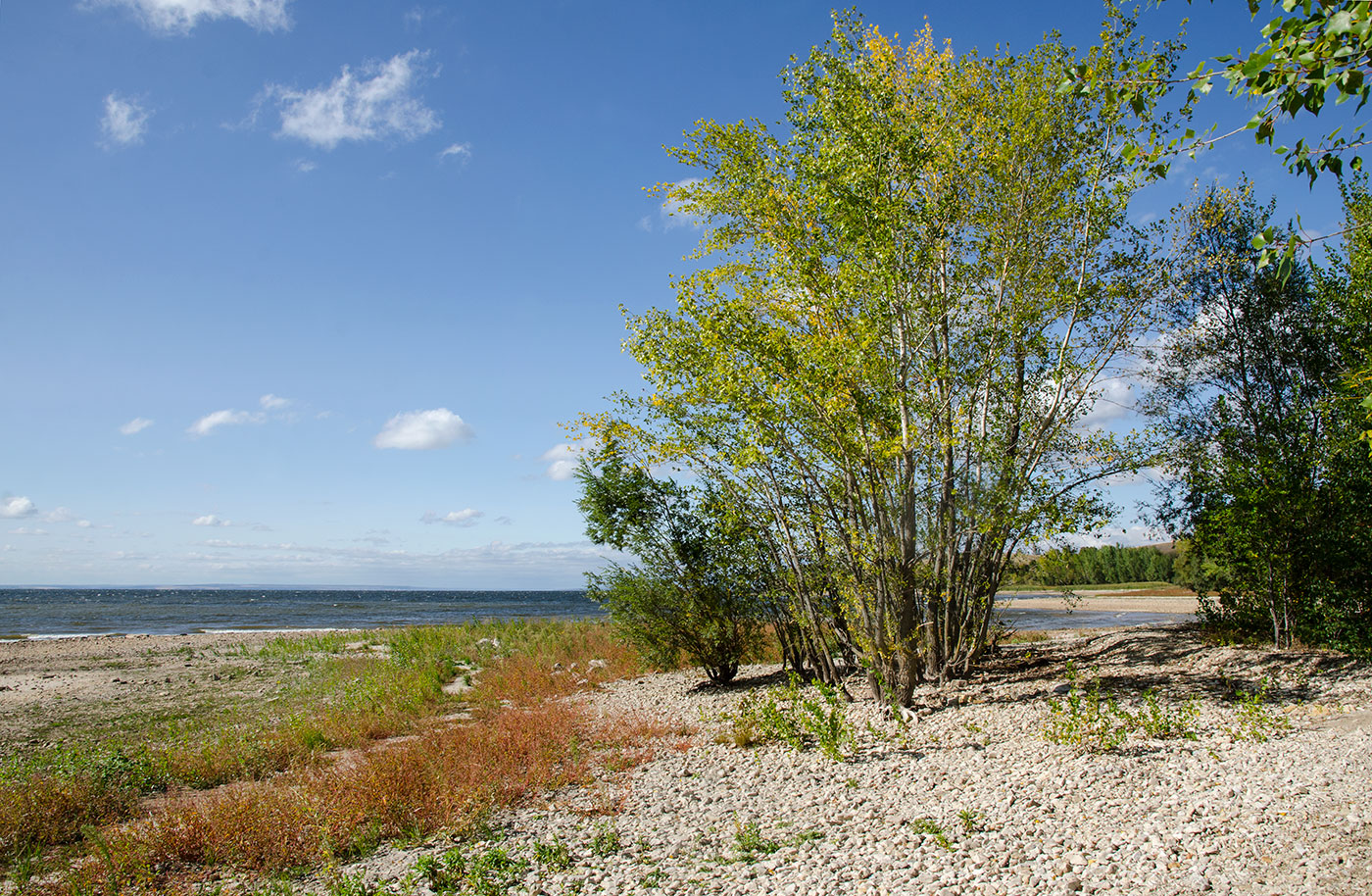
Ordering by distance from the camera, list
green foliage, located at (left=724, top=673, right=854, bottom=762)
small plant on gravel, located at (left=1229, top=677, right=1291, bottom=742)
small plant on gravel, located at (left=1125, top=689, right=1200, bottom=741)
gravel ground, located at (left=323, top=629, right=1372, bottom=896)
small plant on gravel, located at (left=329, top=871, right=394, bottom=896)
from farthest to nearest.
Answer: green foliage, located at (left=724, top=673, right=854, bottom=762) → small plant on gravel, located at (left=1125, top=689, right=1200, bottom=741) → small plant on gravel, located at (left=1229, top=677, right=1291, bottom=742) → small plant on gravel, located at (left=329, top=871, right=394, bottom=896) → gravel ground, located at (left=323, top=629, right=1372, bottom=896)

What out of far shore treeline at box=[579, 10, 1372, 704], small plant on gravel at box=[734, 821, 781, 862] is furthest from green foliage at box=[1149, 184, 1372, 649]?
small plant on gravel at box=[734, 821, 781, 862]

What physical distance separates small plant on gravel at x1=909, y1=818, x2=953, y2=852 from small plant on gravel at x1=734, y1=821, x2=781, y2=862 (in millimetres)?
1057

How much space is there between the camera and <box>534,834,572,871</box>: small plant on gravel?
16.7ft

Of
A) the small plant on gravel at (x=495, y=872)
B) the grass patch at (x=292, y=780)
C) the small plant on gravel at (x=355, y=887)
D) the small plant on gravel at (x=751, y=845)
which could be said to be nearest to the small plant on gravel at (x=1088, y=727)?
the small plant on gravel at (x=751, y=845)

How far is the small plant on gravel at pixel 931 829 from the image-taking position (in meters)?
4.95

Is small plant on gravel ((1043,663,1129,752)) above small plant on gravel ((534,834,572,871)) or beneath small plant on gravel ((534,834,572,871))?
above

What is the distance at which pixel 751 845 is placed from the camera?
521 centimetres

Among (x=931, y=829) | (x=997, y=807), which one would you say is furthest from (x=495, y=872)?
(x=997, y=807)

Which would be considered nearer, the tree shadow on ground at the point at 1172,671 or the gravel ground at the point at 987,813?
the gravel ground at the point at 987,813

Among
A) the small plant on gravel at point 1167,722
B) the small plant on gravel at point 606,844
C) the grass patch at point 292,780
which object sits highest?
the small plant on gravel at point 1167,722

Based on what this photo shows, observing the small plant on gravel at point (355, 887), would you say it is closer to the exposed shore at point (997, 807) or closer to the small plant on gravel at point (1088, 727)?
the exposed shore at point (997, 807)

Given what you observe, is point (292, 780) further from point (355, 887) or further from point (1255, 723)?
point (1255, 723)

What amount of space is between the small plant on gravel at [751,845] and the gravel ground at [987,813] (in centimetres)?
2

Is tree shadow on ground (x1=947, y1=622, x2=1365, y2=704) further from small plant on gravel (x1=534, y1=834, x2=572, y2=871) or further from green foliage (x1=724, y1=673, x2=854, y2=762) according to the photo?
small plant on gravel (x1=534, y1=834, x2=572, y2=871)
